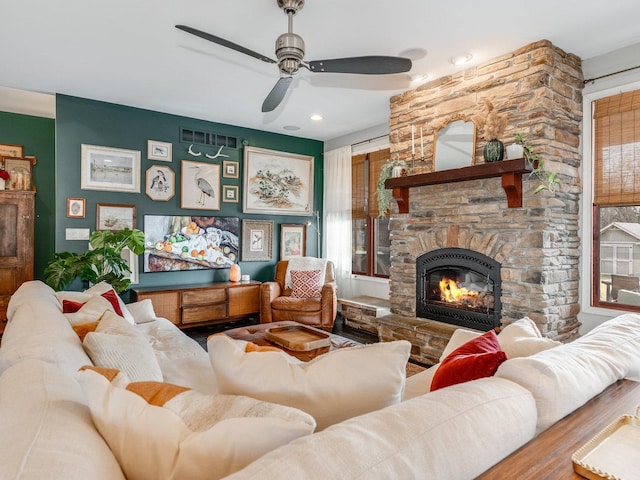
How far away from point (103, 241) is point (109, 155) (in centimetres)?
109

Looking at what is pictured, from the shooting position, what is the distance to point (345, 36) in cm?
304

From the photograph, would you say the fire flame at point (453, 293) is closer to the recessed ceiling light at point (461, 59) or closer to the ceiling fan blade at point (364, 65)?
the recessed ceiling light at point (461, 59)

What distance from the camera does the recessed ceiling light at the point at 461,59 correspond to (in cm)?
333

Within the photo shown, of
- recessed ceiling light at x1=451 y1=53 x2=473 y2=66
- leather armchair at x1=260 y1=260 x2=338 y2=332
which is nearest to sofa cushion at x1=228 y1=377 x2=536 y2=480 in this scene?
recessed ceiling light at x1=451 y1=53 x2=473 y2=66

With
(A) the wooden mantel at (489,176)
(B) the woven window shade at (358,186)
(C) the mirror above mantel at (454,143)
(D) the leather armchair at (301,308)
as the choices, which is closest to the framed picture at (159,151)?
(D) the leather armchair at (301,308)

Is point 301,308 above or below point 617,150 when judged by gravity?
below

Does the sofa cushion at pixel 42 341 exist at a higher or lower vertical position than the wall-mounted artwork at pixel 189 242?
lower

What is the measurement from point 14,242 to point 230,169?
269cm

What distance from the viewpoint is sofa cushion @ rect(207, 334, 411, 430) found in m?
1.02

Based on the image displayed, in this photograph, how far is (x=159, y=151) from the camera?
16.2 ft

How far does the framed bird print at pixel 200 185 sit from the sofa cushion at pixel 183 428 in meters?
4.53

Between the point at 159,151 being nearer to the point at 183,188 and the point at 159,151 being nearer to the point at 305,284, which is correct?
the point at 183,188

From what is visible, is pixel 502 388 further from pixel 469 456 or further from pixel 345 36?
pixel 345 36

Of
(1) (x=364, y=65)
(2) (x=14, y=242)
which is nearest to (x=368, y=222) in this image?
(1) (x=364, y=65)
